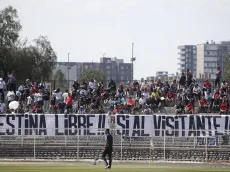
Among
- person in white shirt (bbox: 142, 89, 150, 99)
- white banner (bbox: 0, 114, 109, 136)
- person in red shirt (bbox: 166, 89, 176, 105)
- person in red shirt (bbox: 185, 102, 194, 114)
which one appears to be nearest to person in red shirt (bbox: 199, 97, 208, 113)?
person in red shirt (bbox: 185, 102, 194, 114)

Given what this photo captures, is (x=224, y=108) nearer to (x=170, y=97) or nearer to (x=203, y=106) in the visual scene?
(x=203, y=106)

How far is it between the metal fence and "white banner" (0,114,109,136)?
330 mm

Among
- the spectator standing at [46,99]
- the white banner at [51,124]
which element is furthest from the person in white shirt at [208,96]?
the spectator standing at [46,99]

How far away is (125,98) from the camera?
55594mm

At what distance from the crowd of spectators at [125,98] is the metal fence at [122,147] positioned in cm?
501

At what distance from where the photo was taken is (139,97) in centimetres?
5594

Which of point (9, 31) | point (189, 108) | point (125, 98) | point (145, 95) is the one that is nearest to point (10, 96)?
point (125, 98)

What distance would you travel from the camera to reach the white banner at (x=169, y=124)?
47406 millimetres

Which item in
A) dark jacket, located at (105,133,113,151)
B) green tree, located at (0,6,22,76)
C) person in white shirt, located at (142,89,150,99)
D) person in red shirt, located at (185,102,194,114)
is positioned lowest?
dark jacket, located at (105,133,113,151)

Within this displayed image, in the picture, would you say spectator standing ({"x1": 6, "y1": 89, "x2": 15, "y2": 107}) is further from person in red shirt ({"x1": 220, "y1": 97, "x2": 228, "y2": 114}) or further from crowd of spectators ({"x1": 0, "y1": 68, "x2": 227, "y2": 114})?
person in red shirt ({"x1": 220, "y1": 97, "x2": 228, "y2": 114})

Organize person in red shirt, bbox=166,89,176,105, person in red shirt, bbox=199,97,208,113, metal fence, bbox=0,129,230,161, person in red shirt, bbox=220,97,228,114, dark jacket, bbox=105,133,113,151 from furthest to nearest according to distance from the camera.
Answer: person in red shirt, bbox=166,89,176,105 → person in red shirt, bbox=199,97,208,113 → person in red shirt, bbox=220,97,228,114 → metal fence, bbox=0,129,230,161 → dark jacket, bbox=105,133,113,151

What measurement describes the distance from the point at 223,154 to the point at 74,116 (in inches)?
380

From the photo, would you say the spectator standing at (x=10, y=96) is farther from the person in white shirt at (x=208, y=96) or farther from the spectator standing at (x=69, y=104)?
the person in white shirt at (x=208, y=96)

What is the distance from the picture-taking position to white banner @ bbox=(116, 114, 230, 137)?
47.4m
